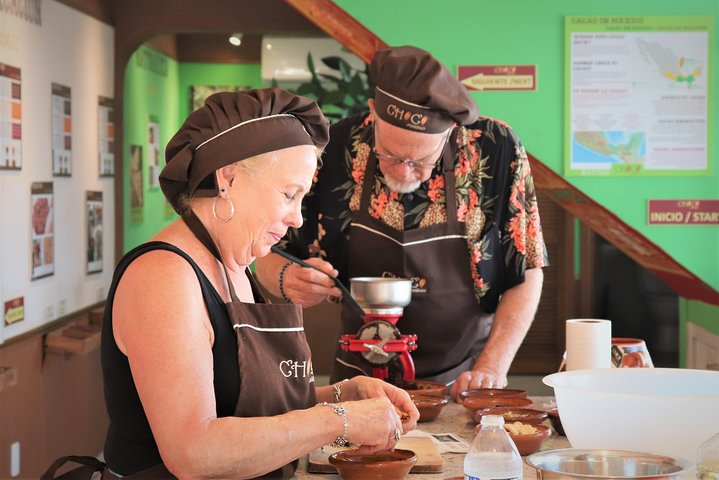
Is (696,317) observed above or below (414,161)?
below

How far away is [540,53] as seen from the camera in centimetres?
454

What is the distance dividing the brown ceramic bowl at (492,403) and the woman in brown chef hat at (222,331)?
31 cm

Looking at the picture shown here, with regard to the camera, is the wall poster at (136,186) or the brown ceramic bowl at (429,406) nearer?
the brown ceramic bowl at (429,406)

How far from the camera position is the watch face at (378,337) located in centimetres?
261

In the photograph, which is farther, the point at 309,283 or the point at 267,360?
the point at 309,283

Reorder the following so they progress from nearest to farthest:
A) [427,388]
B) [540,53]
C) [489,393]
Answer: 1. [489,393]
2. [427,388]
3. [540,53]

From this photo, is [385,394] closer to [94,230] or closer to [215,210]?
[215,210]

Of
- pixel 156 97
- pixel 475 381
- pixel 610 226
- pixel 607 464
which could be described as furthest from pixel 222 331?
pixel 156 97

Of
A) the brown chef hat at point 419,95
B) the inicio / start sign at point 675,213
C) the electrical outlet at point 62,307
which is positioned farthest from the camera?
the electrical outlet at point 62,307

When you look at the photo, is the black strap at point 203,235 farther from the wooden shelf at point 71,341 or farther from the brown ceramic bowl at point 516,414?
the wooden shelf at point 71,341

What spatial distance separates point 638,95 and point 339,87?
2.97 m

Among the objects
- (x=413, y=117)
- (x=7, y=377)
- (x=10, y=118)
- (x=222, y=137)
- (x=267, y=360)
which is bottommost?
(x=7, y=377)

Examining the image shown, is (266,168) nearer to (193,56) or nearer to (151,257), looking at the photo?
(151,257)

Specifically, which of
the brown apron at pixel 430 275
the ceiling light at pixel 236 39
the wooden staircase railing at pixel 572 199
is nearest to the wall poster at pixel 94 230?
the wooden staircase railing at pixel 572 199
